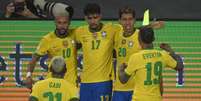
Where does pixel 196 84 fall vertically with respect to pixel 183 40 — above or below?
below

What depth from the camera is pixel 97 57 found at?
31.5ft

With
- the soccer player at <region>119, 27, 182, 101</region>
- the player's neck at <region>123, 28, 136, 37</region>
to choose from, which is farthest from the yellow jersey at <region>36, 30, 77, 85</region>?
the soccer player at <region>119, 27, 182, 101</region>

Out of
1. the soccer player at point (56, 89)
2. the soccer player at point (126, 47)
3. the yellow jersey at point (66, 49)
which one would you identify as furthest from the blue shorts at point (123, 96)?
the soccer player at point (56, 89)

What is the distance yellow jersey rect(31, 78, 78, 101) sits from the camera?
790 centimetres

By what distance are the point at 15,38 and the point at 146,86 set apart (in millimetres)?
3425

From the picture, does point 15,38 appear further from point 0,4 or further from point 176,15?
point 176,15

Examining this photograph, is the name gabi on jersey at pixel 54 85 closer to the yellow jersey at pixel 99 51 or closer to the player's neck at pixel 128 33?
the yellow jersey at pixel 99 51

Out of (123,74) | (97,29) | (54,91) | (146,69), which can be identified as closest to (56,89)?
(54,91)

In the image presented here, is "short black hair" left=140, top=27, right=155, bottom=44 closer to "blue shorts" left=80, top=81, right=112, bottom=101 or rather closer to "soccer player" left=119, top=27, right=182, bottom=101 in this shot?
"soccer player" left=119, top=27, right=182, bottom=101

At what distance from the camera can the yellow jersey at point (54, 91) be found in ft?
25.9

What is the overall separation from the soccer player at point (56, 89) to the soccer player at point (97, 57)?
5.61ft

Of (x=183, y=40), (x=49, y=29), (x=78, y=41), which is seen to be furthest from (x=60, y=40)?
(x=183, y=40)

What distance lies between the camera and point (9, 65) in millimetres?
11320

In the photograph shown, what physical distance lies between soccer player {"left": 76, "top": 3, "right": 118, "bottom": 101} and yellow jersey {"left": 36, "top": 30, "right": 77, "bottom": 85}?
0.14 m
